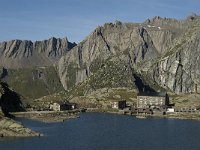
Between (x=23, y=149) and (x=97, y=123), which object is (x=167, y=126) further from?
(x=23, y=149)

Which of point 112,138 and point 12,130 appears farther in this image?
point 112,138

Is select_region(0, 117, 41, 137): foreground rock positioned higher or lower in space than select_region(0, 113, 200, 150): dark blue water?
higher

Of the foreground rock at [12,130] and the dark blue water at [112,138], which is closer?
the dark blue water at [112,138]

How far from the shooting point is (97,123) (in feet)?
617

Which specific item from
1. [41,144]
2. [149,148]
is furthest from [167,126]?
[41,144]

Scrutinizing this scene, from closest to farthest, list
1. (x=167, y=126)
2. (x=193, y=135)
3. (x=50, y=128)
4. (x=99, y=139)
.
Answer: (x=99, y=139) < (x=193, y=135) < (x=50, y=128) < (x=167, y=126)

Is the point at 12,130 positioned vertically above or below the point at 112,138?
above

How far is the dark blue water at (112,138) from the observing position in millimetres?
121875

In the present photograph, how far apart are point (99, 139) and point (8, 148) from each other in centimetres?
3170

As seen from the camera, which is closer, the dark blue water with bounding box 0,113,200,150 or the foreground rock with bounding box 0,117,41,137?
the dark blue water with bounding box 0,113,200,150

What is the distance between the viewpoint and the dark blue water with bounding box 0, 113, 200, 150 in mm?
121875

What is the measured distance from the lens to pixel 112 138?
14088 centimetres

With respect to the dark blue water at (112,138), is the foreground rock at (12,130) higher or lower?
higher

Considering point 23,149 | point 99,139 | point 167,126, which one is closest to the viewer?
point 23,149
